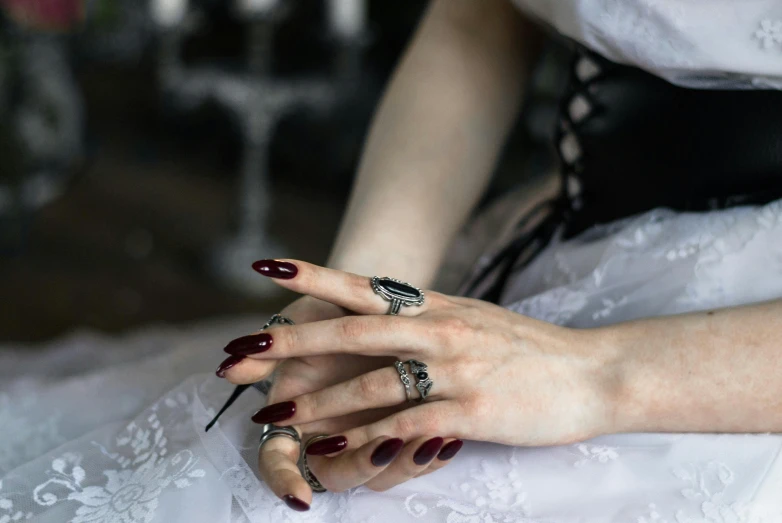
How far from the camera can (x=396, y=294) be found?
2.04ft

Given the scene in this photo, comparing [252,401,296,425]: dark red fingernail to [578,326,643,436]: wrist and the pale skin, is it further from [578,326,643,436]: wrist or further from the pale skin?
[578,326,643,436]: wrist

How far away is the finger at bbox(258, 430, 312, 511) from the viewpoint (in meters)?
0.55

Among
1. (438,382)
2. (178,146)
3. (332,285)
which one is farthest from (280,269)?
(178,146)

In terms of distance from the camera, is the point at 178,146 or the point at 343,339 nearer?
the point at 343,339

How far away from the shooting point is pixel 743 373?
2.02ft

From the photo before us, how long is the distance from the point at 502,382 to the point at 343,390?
0.12m

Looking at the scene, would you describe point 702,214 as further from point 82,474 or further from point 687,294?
point 82,474

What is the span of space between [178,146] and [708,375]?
141 inches

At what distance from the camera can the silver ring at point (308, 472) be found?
0.61m

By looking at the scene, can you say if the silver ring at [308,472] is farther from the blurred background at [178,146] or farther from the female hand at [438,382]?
the blurred background at [178,146]

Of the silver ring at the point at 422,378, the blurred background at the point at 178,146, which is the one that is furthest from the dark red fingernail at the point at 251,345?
the blurred background at the point at 178,146

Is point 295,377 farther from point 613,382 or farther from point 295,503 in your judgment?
point 613,382

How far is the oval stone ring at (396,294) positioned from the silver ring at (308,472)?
0.12 metres

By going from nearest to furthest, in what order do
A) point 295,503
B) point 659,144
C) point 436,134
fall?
point 295,503, point 659,144, point 436,134
